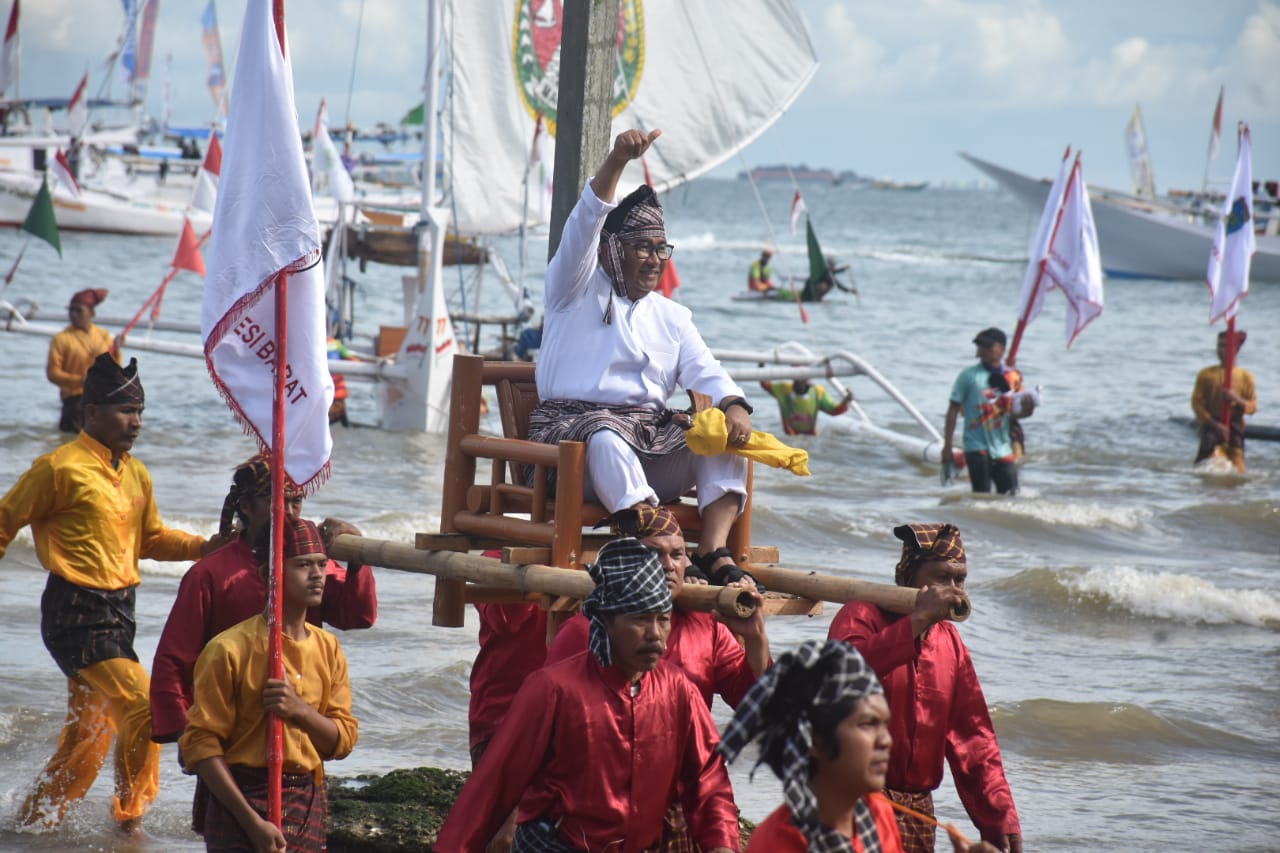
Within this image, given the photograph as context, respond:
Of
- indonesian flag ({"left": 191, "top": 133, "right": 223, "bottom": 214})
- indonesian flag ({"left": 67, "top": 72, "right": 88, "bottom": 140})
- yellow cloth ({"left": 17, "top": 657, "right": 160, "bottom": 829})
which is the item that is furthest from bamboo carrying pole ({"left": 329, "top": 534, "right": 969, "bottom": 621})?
indonesian flag ({"left": 67, "top": 72, "right": 88, "bottom": 140})

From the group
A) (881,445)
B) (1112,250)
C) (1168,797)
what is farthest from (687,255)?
(1168,797)

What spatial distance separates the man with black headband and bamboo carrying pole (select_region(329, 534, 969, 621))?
0.27m

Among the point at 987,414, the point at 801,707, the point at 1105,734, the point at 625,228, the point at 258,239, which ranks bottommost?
the point at 1105,734

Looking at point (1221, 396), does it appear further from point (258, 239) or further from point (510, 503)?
point (258, 239)

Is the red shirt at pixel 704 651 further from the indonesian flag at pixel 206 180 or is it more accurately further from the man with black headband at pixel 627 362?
the indonesian flag at pixel 206 180

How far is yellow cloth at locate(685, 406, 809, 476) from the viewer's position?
14.8ft

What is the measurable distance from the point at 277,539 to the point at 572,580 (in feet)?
2.46

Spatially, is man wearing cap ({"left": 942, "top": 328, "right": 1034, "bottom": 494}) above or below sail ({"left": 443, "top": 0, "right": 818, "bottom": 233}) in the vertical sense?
below

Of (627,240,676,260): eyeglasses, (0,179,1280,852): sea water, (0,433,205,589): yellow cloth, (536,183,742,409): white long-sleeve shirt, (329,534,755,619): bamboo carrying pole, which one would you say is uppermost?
(627,240,676,260): eyeglasses

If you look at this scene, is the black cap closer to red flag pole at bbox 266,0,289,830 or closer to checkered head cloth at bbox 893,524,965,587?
checkered head cloth at bbox 893,524,965,587

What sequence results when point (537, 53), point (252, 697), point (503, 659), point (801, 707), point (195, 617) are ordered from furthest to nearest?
point (537, 53)
point (503, 659)
point (195, 617)
point (252, 697)
point (801, 707)

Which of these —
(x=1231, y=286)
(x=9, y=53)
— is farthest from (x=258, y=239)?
(x=9, y=53)

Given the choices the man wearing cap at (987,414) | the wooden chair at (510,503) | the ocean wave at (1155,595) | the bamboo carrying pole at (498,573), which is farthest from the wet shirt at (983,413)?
the bamboo carrying pole at (498,573)

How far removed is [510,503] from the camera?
4715mm
